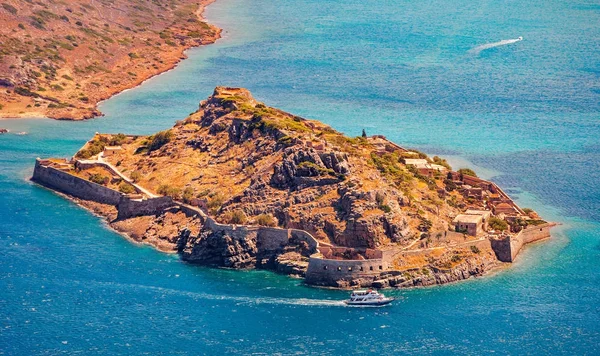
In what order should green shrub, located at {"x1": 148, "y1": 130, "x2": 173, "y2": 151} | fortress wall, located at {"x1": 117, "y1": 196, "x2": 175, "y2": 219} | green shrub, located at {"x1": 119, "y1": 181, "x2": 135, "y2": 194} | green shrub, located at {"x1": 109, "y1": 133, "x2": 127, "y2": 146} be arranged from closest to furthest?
fortress wall, located at {"x1": 117, "y1": 196, "x2": 175, "y2": 219}, green shrub, located at {"x1": 119, "y1": 181, "x2": 135, "y2": 194}, green shrub, located at {"x1": 148, "y1": 130, "x2": 173, "y2": 151}, green shrub, located at {"x1": 109, "y1": 133, "x2": 127, "y2": 146}

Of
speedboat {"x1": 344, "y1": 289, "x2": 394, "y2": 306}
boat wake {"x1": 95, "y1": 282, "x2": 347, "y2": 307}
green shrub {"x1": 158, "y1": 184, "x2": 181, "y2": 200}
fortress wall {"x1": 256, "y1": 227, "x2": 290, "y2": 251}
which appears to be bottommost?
boat wake {"x1": 95, "y1": 282, "x2": 347, "y2": 307}

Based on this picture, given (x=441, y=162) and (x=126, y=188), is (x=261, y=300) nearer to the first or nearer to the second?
(x=126, y=188)

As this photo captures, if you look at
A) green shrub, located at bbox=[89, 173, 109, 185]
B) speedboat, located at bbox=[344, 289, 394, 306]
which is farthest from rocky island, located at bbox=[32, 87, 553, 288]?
speedboat, located at bbox=[344, 289, 394, 306]

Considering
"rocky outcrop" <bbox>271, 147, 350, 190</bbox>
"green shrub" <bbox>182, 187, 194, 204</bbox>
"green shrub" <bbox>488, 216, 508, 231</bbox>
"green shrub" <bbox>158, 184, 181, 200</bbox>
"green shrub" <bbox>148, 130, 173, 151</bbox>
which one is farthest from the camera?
"green shrub" <bbox>148, 130, 173, 151</bbox>

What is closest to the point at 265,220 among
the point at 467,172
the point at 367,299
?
the point at 367,299

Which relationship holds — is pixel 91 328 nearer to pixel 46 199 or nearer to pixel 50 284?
pixel 50 284

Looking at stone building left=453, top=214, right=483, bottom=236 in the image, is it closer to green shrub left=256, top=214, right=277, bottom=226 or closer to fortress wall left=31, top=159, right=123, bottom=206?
green shrub left=256, top=214, right=277, bottom=226
